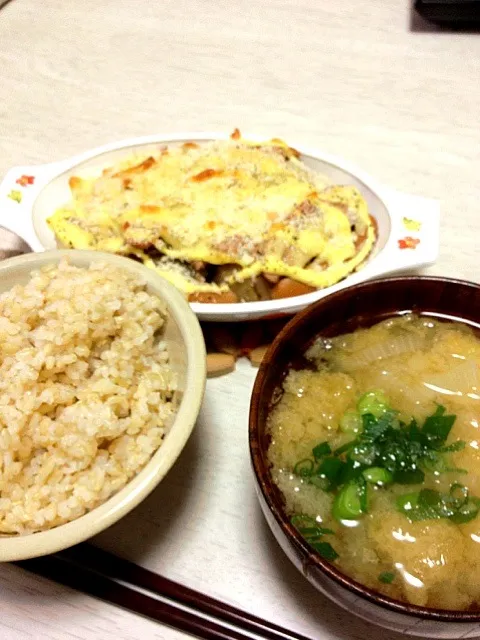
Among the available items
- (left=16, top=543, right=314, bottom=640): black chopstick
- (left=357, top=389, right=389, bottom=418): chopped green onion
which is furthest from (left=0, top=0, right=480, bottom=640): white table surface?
(left=357, top=389, right=389, bottom=418): chopped green onion

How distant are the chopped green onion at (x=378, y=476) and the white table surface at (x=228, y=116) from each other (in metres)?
0.21

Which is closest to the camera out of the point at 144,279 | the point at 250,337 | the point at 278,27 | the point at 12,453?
the point at 12,453

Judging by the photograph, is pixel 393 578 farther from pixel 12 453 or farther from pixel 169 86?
pixel 169 86

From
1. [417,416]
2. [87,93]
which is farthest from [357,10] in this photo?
[417,416]

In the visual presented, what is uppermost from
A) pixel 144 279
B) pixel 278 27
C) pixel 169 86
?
pixel 278 27

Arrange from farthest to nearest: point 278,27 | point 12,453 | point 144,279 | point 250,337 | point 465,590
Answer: point 278,27 → point 250,337 → point 144,279 → point 12,453 → point 465,590

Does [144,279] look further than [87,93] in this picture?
No

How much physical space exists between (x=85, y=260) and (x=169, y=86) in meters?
1.11

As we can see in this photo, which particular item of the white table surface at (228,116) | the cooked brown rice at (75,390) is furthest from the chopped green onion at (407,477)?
the cooked brown rice at (75,390)

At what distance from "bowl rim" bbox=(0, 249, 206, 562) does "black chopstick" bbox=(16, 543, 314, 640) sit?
124 millimetres

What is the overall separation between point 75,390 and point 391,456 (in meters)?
0.48

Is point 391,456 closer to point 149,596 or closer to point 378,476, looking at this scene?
point 378,476

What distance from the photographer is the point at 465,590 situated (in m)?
0.72

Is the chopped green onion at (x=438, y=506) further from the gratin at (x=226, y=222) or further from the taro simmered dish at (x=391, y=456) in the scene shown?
the gratin at (x=226, y=222)
